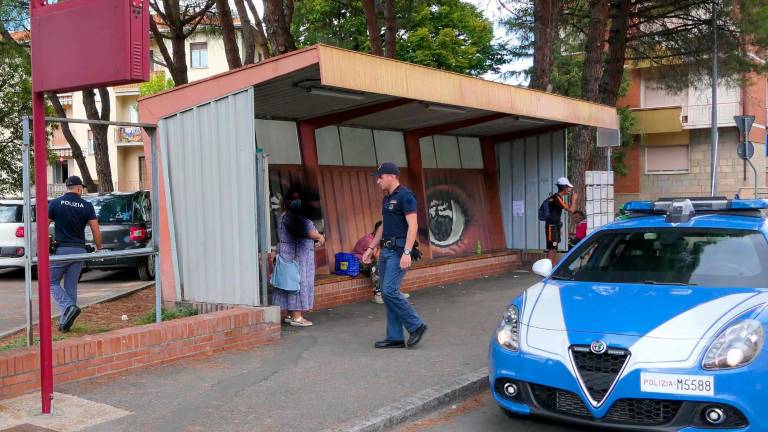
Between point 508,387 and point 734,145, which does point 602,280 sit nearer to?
point 508,387

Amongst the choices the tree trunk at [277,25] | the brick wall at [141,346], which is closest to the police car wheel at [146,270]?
the tree trunk at [277,25]

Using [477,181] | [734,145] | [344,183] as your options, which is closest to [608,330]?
[344,183]

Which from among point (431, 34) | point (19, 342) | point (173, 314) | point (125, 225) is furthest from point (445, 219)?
point (431, 34)

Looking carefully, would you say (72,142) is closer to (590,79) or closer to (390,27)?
(390,27)

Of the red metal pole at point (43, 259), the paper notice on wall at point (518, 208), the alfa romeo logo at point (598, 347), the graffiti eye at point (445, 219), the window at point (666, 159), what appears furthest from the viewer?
the window at point (666, 159)

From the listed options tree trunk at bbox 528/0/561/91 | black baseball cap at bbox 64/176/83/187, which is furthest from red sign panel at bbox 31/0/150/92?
tree trunk at bbox 528/0/561/91

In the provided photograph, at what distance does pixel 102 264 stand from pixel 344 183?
4.92 metres

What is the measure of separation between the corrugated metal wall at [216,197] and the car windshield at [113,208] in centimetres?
553

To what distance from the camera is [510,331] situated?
507cm

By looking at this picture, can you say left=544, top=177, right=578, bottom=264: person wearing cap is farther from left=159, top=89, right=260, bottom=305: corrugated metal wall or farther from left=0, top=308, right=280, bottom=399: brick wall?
left=159, top=89, right=260, bottom=305: corrugated metal wall

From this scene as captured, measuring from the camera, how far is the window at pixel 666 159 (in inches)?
1283

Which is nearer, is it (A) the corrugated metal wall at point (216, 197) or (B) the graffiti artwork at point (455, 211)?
(A) the corrugated metal wall at point (216, 197)

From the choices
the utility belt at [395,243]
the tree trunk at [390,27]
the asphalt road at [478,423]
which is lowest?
the asphalt road at [478,423]

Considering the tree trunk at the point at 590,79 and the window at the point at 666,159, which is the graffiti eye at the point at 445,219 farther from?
Answer: the window at the point at 666,159
